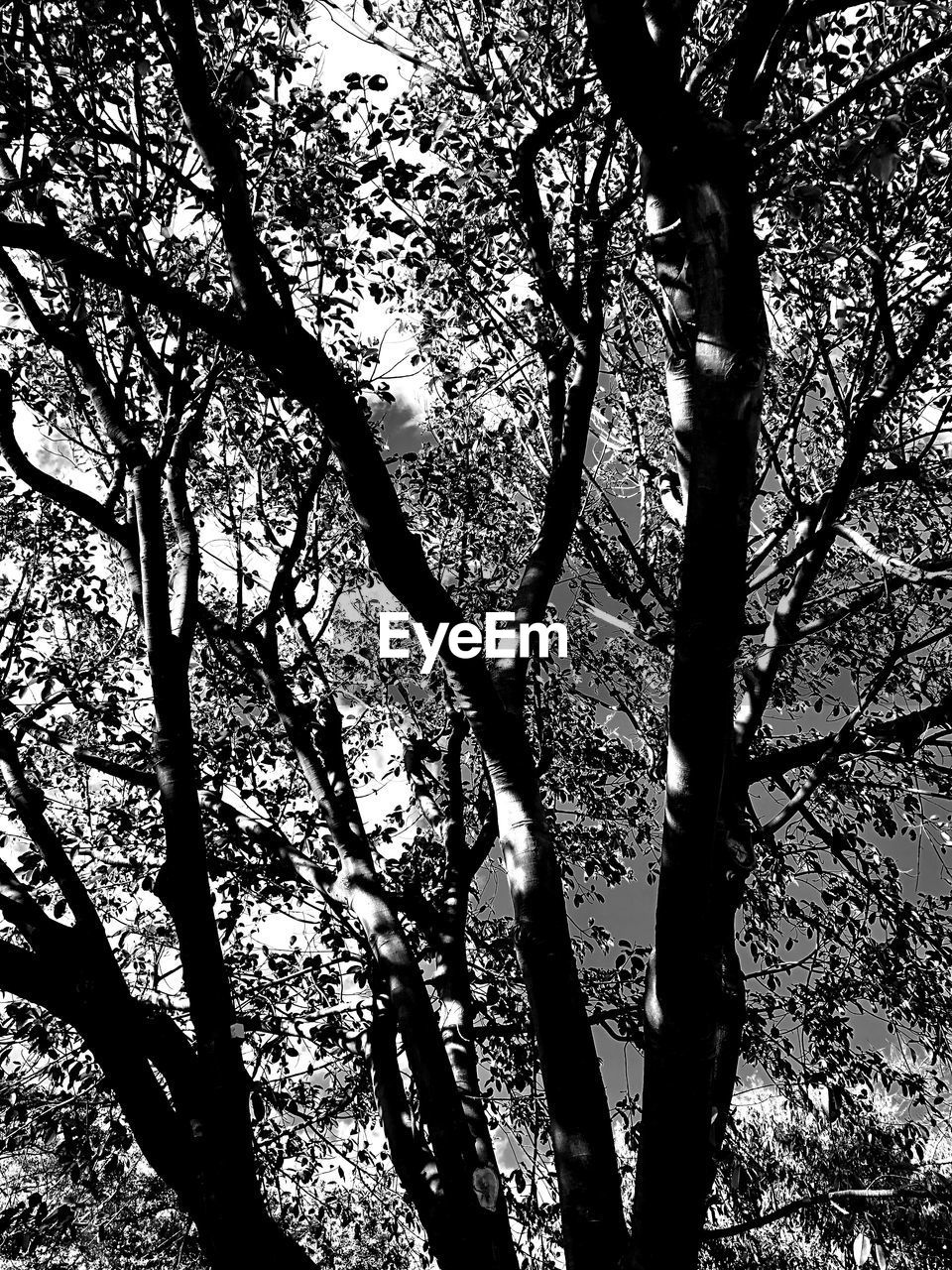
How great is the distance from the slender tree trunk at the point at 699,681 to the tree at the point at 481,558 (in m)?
0.02

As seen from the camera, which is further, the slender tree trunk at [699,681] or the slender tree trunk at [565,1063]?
the slender tree trunk at [565,1063]

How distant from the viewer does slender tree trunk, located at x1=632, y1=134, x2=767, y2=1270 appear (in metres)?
3.17

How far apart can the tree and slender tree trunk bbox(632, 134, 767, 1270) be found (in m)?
0.02

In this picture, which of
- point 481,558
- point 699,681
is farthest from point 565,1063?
point 481,558

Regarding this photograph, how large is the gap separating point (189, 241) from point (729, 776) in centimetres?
640

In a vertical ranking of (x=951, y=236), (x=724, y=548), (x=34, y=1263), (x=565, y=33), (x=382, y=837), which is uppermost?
(x=565, y=33)

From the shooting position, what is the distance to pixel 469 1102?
6.82m

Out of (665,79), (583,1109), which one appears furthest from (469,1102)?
(665,79)

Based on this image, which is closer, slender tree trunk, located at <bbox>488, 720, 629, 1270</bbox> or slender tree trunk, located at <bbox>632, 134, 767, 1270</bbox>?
slender tree trunk, located at <bbox>632, 134, 767, 1270</bbox>

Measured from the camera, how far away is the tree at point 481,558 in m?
3.50

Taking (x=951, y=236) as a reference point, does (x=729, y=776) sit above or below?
below

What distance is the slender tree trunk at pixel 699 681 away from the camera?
125 inches

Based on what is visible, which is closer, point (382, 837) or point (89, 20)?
point (89, 20)

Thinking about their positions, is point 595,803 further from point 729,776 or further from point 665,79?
point 665,79
